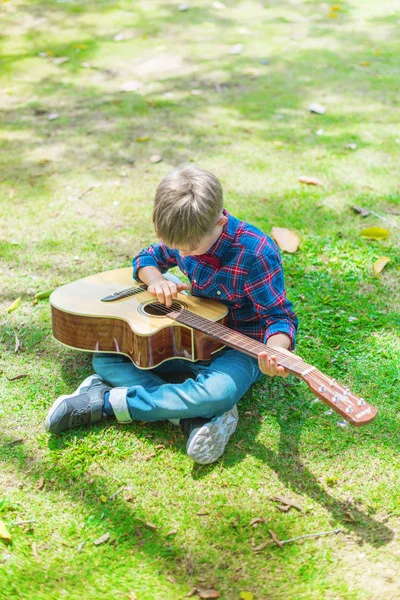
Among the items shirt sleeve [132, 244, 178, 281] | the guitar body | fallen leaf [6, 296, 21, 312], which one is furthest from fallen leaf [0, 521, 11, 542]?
fallen leaf [6, 296, 21, 312]

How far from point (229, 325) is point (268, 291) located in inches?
12.1

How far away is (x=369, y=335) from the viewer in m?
3.26

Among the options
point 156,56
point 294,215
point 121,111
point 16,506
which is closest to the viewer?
point 16,506

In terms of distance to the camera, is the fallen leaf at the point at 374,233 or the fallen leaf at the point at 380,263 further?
the fallen leaf at the point at 374,233

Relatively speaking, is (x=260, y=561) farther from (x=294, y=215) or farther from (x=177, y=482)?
(x=294, y=215)

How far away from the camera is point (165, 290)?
2.97 meters

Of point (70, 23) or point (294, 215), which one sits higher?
point (70, 23)

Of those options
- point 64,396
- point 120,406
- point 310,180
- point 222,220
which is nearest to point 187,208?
point 222,220

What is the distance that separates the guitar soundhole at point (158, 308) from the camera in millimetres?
Answer: 2956

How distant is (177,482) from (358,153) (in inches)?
129

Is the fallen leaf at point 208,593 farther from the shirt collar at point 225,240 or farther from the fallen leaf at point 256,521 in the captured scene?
the shirt collar at point 225,240

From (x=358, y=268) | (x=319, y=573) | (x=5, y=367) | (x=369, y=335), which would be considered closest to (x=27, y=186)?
(x=5, y=367)

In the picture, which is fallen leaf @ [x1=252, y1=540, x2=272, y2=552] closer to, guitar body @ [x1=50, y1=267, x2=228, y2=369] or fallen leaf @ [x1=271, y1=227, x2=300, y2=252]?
guitar body @ [x1=50, y1=267, x2=228, y2=369]

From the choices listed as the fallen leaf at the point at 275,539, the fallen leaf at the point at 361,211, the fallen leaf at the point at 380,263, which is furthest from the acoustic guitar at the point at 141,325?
the fallen leaf at the point at 361,211
